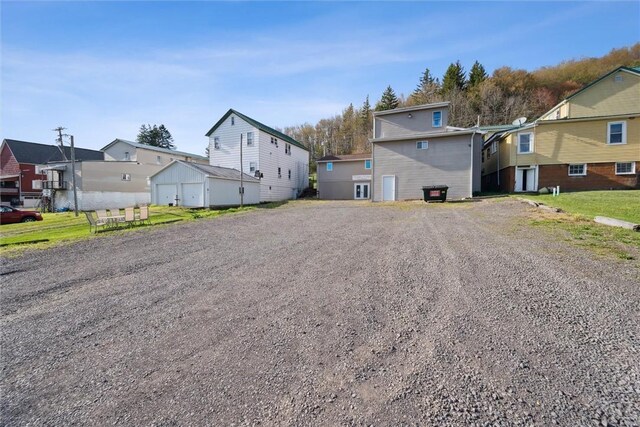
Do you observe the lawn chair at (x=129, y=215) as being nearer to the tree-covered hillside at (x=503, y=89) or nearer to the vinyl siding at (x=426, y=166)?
the vinyl siding at (x=426, y=166)

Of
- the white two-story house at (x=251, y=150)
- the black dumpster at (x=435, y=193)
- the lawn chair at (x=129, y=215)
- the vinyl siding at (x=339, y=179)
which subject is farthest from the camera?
the vinyl siding at (x=339, y=179)

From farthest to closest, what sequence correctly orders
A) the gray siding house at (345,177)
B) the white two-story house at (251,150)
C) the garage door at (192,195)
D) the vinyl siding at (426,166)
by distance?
the gray siding house at (345,177) → the white two-story house at (251,150) → the garage door at (192,195) → the vinyl siding at (426,166)

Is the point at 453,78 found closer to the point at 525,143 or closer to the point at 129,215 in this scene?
the point at 525,143

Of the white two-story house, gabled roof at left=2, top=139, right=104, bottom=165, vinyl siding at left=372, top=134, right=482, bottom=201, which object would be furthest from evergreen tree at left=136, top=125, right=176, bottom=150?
vinyl siding at left=372, top=134, right=482, bottom=201

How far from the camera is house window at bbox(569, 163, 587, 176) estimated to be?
1973 cm

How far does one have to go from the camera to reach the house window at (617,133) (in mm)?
18922

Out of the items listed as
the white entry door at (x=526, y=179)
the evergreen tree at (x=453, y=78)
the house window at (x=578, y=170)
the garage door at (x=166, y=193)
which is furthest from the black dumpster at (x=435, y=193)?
the evergreen tree at (x=453, y=78)

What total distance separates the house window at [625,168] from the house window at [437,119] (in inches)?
484

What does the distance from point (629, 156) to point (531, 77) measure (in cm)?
3295

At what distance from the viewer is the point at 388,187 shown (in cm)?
2236

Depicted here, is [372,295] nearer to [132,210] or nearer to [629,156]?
[132,210]

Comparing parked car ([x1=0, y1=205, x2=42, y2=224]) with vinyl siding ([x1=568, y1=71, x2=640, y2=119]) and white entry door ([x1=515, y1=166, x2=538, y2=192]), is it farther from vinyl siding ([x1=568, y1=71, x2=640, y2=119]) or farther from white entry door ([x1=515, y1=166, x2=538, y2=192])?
vinyl siding ([x1=568, y1=71, x2=640, y2=119])

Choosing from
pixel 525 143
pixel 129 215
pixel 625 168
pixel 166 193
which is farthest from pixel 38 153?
pixel 625 168

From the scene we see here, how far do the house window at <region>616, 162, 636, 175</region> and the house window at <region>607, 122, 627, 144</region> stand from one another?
1.52m
